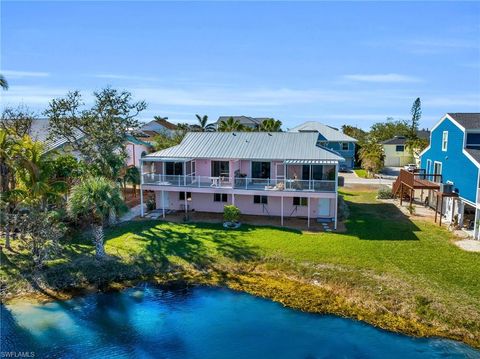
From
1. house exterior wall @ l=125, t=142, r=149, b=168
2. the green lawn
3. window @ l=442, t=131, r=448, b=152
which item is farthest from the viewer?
the green lawn

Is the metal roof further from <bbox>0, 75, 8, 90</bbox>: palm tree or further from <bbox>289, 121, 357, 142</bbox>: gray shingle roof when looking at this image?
<bbox>289, 121, 357, 142</bbox>: gray shingle roof

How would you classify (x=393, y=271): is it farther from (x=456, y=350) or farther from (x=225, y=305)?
(x=225, y=305)

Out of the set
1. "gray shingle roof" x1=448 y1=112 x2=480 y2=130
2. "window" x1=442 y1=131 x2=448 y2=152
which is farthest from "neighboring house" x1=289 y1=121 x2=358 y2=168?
"gray shingle roof" x1=448 y1=112 x2=480 y2=130

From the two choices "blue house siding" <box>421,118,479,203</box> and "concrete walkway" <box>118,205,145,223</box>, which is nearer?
"blue house siding" <box>421,118,479,203</box>

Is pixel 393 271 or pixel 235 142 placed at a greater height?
pixel 235 142

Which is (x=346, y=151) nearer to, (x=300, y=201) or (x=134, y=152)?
(x=134, y=152)

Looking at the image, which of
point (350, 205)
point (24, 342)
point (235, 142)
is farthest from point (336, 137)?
point (24, 342)
